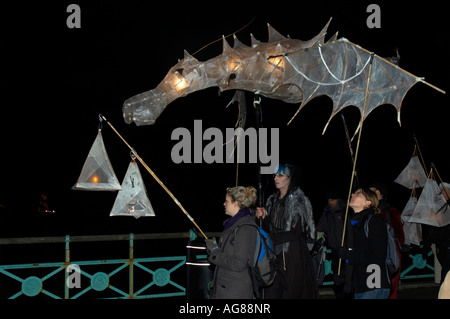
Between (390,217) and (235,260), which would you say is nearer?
(235,260)

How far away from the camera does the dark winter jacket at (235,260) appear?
11.8 ft

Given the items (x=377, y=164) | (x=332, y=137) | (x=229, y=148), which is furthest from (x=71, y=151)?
→ (x=229, y=148)

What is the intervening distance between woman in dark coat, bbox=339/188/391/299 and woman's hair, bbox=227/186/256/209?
4.28ft

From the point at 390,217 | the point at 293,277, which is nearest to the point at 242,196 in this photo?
the point at 293,277

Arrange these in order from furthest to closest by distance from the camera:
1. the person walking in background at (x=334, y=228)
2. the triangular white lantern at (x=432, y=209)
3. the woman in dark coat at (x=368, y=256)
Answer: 1. the triangular white lantern at (x=432, y=209)
2. the person walking in background at (x=334, y=228)
3. the woman in dark coat at (x=368, y=256)

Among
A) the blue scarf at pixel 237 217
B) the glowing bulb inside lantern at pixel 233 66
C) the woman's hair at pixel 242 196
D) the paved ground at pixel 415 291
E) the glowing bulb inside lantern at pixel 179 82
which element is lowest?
the paved ground at pixel 415 291

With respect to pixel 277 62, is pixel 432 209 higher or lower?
lower

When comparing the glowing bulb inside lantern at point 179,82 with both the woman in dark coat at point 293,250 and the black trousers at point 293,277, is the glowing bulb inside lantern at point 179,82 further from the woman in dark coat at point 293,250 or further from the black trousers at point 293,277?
the black trousers at point 293,277

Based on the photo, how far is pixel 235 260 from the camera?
3.57m

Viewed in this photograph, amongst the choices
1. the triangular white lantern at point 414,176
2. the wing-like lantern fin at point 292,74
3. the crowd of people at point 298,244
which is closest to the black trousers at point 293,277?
the crowd of people at point 298,244

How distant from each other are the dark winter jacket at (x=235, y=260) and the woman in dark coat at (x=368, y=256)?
131cm

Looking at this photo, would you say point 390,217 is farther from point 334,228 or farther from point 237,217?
point 237,217

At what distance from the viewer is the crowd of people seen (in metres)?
3.74

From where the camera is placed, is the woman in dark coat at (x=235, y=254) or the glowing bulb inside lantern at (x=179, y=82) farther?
the glowing bulb inside lantern at (x=179, y=82)
